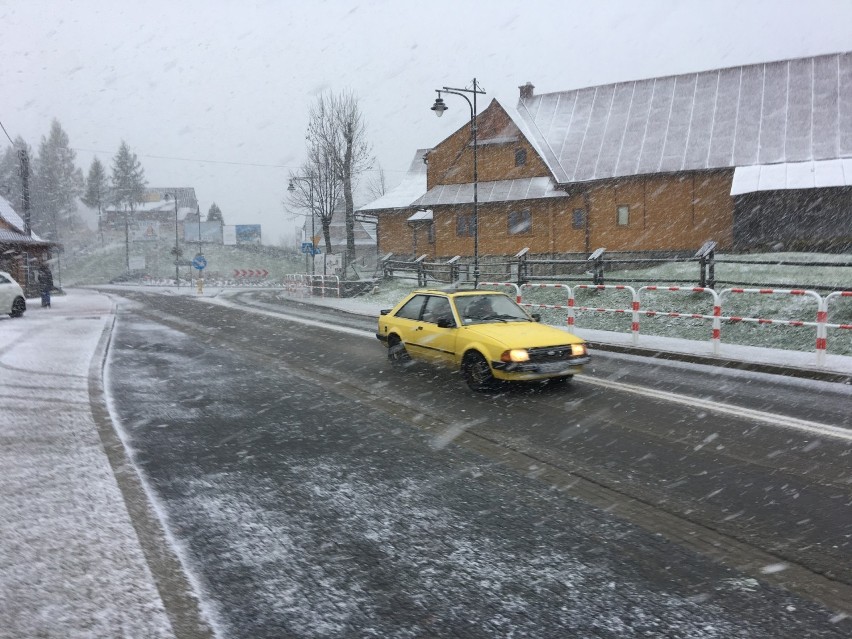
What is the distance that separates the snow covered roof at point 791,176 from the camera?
28281mm

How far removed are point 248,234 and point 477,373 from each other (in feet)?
330

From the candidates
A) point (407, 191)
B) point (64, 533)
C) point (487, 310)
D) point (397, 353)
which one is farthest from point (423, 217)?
point (64, 533)

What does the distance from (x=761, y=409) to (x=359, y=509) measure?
5278 mm

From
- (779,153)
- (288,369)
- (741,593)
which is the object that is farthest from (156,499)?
(779,153)

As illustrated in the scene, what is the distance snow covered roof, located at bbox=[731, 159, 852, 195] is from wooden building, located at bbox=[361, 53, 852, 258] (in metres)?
0.08

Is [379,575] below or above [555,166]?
below

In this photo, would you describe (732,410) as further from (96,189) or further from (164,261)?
(96,189)

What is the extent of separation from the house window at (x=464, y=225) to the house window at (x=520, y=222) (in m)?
2.25

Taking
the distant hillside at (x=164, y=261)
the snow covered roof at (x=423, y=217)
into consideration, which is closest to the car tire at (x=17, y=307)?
the snow covered roof at (x=423, y=217)

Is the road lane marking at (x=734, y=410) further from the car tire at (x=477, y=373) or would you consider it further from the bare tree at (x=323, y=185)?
the bare tree at (x=323, y=185)

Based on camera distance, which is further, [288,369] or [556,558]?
[288,369]

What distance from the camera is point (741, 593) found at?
140 inches

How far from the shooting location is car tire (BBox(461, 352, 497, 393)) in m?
8.98

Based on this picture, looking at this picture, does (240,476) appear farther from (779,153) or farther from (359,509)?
(779,153)
